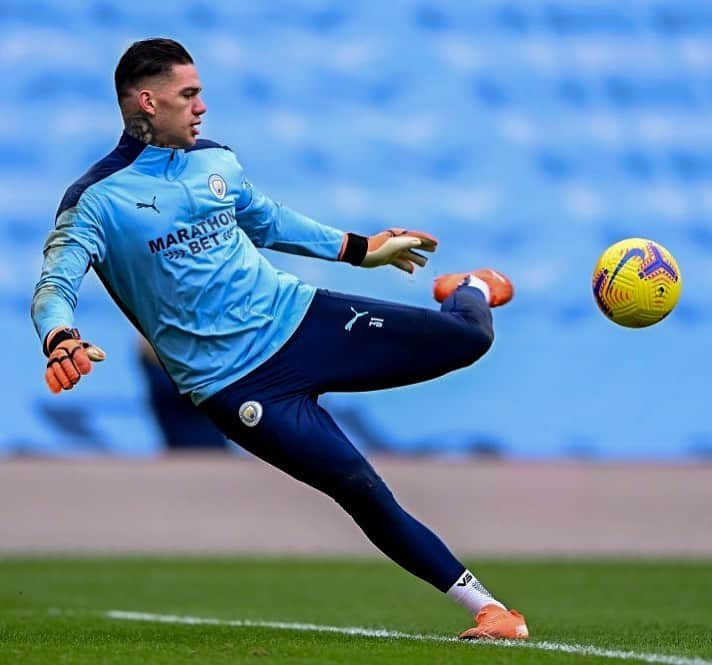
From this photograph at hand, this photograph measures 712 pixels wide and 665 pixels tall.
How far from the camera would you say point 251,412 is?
20.5 ft

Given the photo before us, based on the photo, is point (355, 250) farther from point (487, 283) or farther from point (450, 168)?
point (450, 168)

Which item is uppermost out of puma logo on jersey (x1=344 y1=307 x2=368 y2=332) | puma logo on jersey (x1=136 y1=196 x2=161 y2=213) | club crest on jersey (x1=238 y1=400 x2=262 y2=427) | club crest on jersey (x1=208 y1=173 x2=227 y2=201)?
club crest on jersey (x1=208 y1=173 x2=227 y2=201)

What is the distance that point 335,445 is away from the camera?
6.23 metres

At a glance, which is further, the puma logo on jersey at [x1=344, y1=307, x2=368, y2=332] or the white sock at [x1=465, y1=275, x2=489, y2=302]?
the white sock at [x1=465, y1=275, x2=489, y2=302]

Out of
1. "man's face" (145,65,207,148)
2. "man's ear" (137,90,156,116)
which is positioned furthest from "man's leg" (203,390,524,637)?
"man's ear" (137,90,156,116)

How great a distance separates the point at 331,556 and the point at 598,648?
792 centimetres

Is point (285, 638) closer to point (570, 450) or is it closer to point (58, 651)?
point (58, 651)

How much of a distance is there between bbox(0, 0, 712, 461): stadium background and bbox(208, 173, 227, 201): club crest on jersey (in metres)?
8.63

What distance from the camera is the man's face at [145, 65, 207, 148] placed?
6.30 meters

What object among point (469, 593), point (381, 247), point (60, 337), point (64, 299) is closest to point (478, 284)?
point (381, 247)

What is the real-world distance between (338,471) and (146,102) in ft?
5.17

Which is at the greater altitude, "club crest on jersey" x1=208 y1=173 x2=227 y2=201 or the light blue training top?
"club crest on jersey" x1=208 y1=173 x2=227 y2=201

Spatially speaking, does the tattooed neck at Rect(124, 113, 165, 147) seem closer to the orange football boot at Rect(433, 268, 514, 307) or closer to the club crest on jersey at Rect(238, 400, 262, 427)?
the club crest on jersey at Rect(238, 400, 262, 427)

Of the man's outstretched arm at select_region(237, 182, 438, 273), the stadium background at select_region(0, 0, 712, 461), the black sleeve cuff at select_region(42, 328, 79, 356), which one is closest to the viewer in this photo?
the black sleeve cuff at select_region(42, 328, 79, 356)
